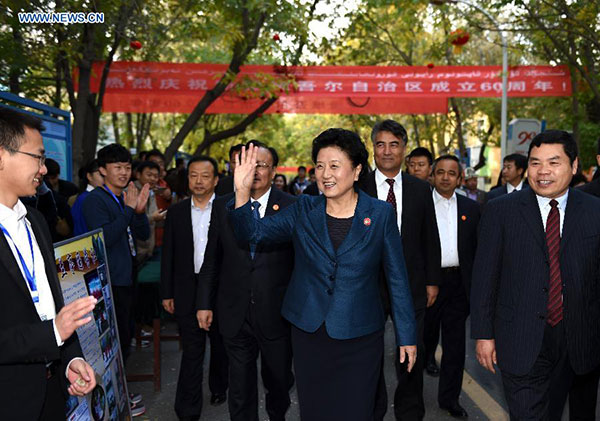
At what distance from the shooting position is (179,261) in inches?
194

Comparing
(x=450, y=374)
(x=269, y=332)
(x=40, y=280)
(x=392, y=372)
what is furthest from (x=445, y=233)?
(x=40, y=280)

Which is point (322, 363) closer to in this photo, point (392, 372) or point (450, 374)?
point (450, 374)

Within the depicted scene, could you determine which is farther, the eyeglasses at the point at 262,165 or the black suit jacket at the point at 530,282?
the eyeglasses at the point at 262,165

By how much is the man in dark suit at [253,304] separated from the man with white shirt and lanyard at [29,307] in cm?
149

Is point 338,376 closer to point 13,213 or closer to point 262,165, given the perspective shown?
point 262,165

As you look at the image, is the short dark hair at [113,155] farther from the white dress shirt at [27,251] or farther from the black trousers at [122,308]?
the white dress shirt at [27,251]

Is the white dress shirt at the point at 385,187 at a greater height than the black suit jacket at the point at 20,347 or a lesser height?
greater

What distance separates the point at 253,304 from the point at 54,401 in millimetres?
1663

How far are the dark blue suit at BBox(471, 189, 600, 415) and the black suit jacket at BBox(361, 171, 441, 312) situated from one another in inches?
40.4

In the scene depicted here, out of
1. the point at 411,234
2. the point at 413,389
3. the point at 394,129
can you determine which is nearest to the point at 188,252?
the point at 411,234

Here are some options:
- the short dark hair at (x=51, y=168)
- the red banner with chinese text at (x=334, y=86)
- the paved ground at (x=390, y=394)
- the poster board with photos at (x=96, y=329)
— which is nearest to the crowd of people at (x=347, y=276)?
the paved ground at (x=390, y=394)

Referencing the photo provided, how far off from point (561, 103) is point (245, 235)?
15516 millimetres

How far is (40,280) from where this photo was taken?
2.48 meters

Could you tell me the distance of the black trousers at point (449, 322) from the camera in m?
4.88
